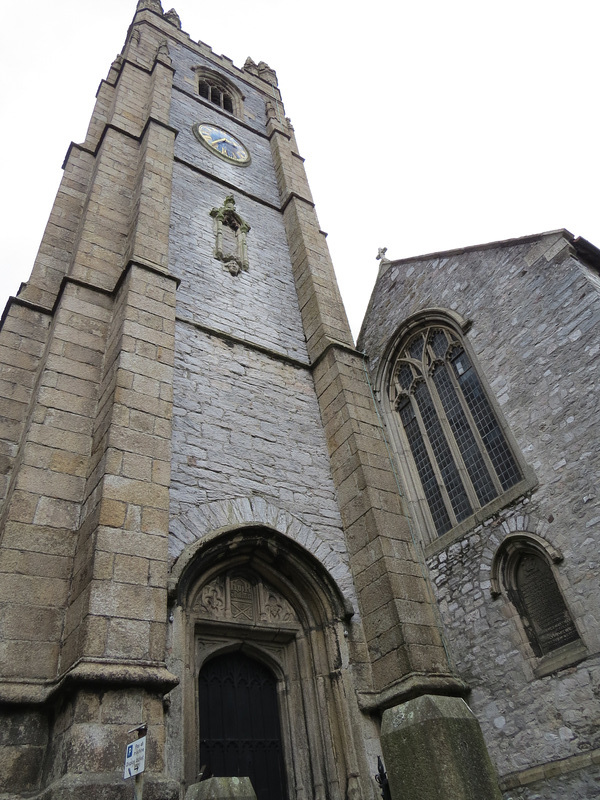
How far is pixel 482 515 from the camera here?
7.91 meters

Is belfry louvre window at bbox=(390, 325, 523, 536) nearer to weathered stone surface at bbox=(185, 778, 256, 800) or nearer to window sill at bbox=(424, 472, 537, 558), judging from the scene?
window sill at bbox=(424, 472, 537, 558)

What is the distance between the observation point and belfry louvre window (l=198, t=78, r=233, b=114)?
16328 mm

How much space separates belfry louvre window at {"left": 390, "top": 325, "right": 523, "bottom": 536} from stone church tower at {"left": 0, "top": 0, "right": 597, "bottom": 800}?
0.10 meters

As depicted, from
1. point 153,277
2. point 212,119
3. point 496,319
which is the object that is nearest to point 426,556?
point 496,319

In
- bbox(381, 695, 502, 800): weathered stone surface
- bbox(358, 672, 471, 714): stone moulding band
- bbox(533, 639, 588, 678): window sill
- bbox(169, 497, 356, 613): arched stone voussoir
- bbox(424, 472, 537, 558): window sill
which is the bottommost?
bbox(381, 695, 502, 800): weathered stone surface

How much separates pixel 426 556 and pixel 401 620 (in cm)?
307

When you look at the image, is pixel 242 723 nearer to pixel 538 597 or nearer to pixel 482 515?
pixel 538 597

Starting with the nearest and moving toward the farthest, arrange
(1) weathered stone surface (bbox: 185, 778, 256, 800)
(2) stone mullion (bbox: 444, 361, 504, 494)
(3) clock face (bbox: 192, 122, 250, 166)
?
(1) weathered stone surface (bbox: 185, 778, 256, 800), (2) stone mullion (bbox: 444, 361, 504, 494), (3) clock face (bbox: 192, 122, 250, 166)

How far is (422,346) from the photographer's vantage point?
416 inches

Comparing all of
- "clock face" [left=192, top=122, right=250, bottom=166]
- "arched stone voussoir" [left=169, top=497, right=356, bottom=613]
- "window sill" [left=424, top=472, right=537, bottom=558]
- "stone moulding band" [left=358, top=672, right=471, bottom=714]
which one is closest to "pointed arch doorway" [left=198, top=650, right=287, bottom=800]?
"stone moulding band" [left=358, top=672, right=471, bottom=714]

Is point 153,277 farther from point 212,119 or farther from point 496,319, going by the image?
point 212,119

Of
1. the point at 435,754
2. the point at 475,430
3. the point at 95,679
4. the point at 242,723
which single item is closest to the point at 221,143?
the point at 475,430

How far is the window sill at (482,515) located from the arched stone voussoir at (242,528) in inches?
90.6

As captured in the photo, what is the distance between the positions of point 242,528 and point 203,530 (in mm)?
432
